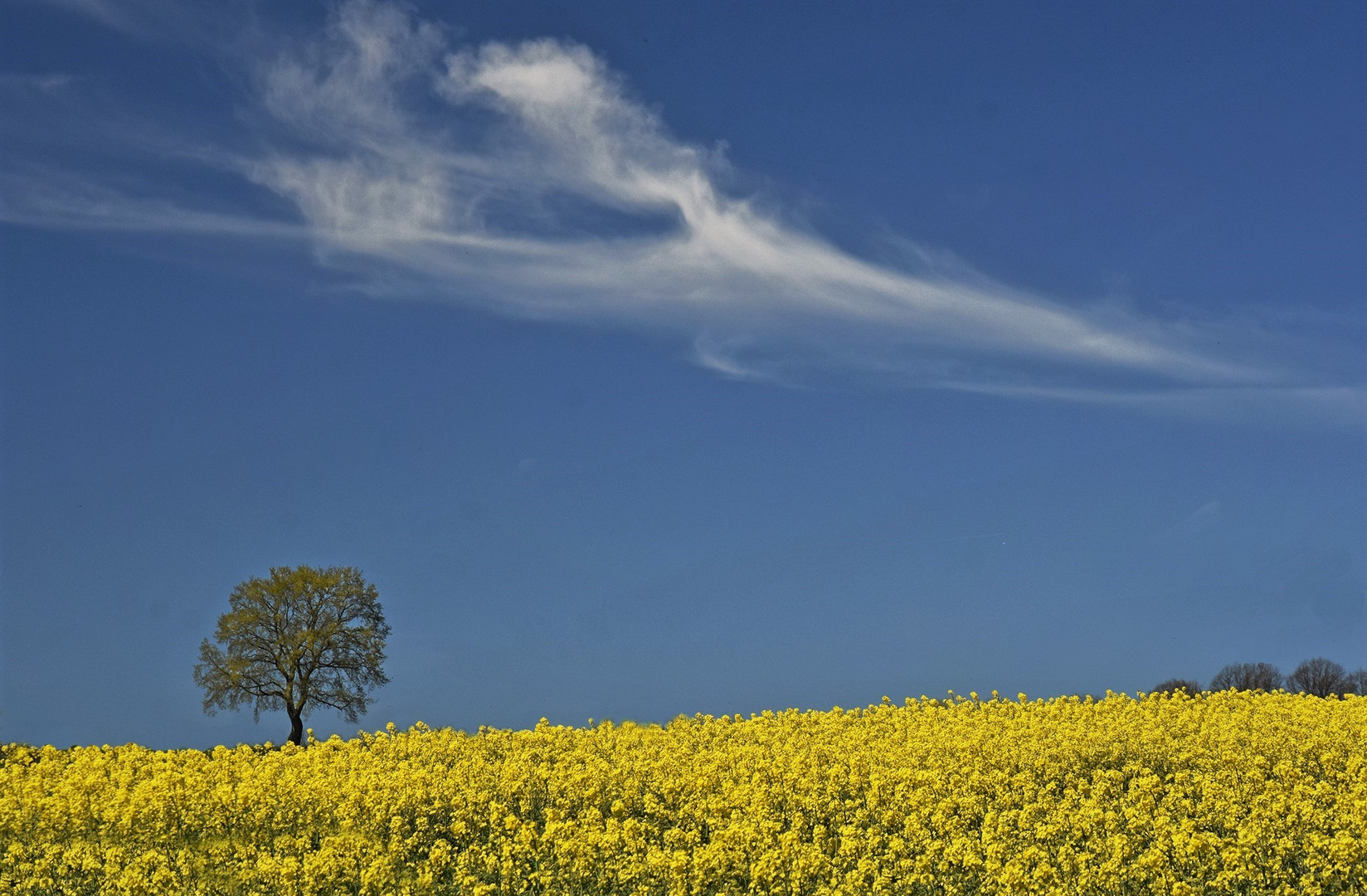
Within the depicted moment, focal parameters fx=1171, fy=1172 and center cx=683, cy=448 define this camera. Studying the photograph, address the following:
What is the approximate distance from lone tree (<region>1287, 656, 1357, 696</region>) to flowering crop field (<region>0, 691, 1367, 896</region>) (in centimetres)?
2339

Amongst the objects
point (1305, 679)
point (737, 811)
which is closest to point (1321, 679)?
point (1305, 679)

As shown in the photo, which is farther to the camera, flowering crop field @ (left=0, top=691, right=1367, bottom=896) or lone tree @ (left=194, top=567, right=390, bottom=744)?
lone tree @ (left=194, top=567, right=390, bottom=744)

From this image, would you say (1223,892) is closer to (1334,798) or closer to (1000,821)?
(1000,821)

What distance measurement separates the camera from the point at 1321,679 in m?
47.2

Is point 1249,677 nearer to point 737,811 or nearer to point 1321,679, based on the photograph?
point 1321,679

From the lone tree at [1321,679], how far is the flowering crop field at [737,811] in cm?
2339

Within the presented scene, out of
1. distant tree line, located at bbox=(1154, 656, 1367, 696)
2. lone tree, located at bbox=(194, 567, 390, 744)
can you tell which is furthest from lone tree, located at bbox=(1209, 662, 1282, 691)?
lone tree, located at bbox=(194, 567, 390, 744)

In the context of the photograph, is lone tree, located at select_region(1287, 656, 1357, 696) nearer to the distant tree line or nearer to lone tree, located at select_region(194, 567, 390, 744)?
the distant tree line

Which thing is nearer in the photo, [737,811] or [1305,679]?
[737,811]

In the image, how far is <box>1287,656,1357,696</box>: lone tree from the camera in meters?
46.6

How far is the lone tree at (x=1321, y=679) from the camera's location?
4662 centimetres

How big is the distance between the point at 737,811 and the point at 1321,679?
3944 cm

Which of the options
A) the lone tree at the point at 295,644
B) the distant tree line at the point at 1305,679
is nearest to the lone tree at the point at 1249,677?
the distant tree line at the point at 1305,679

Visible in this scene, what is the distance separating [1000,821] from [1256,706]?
15.6m
